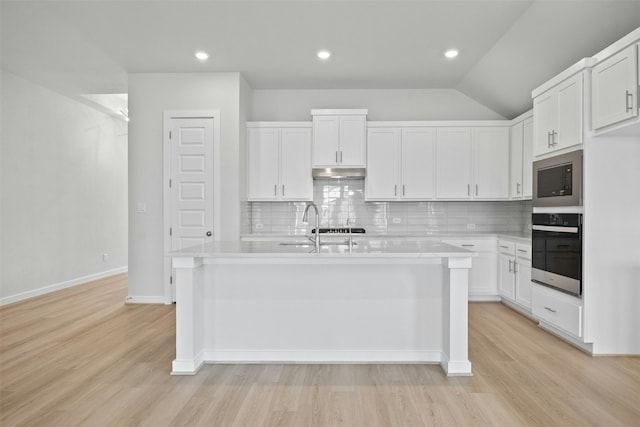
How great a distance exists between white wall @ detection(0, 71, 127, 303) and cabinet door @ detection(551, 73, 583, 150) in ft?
20.6

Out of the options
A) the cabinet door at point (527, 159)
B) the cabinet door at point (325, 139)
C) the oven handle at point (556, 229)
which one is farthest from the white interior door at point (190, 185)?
the cabinet door at point (527, 159)

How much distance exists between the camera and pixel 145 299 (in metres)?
4.96

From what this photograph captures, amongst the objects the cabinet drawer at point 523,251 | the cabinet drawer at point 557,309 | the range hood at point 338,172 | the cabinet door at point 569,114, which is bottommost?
the cabinet drawer at point 557,309

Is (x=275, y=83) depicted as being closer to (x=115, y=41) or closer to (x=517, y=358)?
(x=115, y=41)

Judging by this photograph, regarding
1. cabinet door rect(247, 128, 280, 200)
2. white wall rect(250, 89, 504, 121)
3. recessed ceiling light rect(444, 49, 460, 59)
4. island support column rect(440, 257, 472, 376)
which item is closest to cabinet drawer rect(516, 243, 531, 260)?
island support column rect(440, 257, 472, 376)

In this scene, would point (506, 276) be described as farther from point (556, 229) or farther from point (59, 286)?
point (59, 286)

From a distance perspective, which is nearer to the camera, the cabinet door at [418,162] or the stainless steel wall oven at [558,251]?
the stainless steel wall oven at [558,251]

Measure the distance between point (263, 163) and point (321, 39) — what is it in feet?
6.06

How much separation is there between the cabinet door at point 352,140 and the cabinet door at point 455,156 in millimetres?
1054

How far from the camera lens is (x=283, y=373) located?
284 cm

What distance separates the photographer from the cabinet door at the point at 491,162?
529cm

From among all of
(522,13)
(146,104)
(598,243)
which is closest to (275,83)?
(146,104)

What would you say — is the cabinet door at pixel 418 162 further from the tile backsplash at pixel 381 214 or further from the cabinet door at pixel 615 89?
the cabinet door at pixel 615 89

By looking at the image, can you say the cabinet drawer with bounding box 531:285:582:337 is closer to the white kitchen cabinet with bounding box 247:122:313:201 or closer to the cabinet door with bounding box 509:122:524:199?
the cabinet door with bounding box 509:122:524:199
